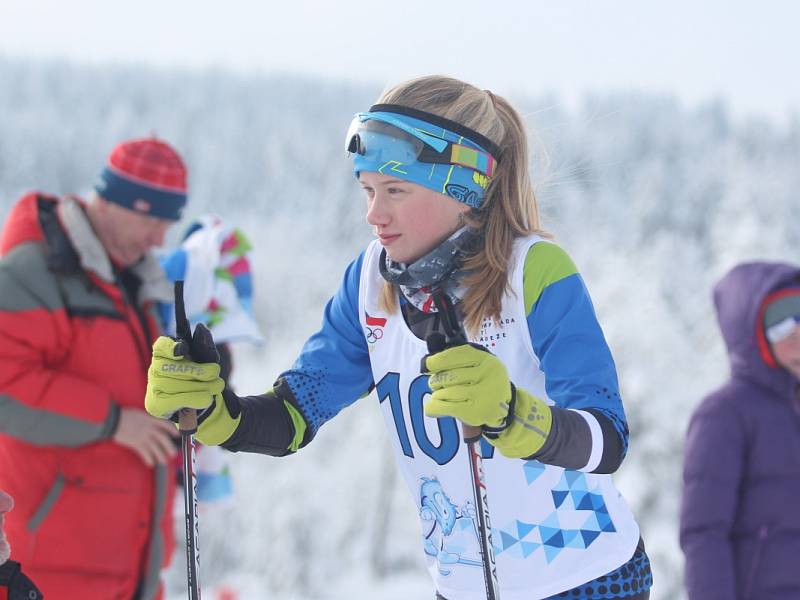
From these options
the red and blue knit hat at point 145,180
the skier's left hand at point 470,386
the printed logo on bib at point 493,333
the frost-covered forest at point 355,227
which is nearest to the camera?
the skier's left hand at point 470,386

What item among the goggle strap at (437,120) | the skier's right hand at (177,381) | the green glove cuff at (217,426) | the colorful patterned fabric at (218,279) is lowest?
the green glove cuff at (217,426)

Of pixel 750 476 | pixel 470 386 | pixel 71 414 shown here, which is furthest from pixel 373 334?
pixel 71 414

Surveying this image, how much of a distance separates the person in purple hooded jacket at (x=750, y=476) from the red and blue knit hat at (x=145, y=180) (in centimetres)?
210

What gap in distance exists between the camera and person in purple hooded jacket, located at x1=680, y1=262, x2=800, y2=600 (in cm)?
286

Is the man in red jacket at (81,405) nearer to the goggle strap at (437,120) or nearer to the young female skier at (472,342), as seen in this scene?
the young female skier at (472,342)

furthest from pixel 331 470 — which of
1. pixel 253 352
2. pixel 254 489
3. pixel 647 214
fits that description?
pixel 647 214

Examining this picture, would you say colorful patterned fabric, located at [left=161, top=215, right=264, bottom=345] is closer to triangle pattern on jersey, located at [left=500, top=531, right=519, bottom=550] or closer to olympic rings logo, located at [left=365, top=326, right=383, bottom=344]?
olympic rings logo, located at [left=365, top=326, right=383, bottom=344]

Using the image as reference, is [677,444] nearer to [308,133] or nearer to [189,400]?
[189,400]

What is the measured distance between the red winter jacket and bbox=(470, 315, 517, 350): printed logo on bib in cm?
170

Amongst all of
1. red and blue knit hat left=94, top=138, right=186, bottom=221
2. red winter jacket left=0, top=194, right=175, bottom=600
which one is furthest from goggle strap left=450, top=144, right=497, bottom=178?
red and blue knit hat left=94, top=138, right=186, bottom=221

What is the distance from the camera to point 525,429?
1816 mm

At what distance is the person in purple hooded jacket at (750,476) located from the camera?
2.86 m

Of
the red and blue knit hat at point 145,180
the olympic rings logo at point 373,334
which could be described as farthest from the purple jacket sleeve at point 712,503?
the red and blue knit hat at point 145,180

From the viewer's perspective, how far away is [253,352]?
1499 inches
